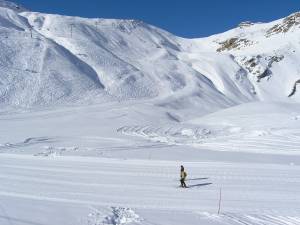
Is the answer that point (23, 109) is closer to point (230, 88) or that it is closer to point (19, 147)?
point (19, 147)

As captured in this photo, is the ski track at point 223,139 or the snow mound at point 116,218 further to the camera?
the ski track at point 223,139

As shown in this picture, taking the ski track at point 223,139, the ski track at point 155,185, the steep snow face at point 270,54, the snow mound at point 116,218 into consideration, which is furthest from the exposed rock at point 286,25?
the snow mound at point 116,218

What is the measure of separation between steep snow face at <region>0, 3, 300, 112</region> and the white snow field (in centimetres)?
28

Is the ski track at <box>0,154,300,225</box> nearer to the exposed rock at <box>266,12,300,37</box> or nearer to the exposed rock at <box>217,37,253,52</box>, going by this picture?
the exposed rock at <box>217,37,253,52</box>

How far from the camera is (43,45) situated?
69688 mm

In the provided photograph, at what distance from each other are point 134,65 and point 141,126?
33.0 m

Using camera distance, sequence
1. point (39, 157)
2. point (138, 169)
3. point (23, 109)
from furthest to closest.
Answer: point (23, 109)
point (39, 157)
point (138, 169)

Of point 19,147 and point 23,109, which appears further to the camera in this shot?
point 23,109

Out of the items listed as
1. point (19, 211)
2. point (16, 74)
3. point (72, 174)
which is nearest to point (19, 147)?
point (72, 174)

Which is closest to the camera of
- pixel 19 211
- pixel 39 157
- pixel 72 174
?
pixel 19 211

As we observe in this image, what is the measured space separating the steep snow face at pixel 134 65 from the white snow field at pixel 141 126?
0.28 metres

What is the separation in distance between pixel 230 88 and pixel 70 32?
31163 mm

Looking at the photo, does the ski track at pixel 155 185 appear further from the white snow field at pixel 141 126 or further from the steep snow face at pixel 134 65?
the steep snow face at pixel 134 65

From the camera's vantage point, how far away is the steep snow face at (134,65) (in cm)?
6050
